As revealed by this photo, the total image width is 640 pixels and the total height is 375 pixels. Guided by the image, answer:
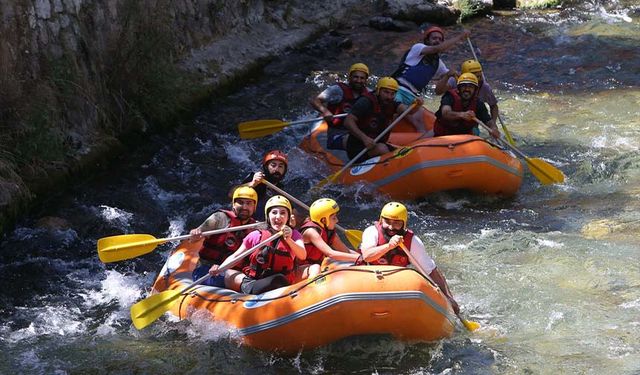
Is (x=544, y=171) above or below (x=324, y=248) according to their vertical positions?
below

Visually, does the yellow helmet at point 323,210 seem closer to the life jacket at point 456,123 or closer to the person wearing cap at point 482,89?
the life jacket at point 456,123

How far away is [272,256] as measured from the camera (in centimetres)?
587

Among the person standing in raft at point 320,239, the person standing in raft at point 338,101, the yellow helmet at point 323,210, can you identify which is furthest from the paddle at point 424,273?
the person standing in raft at point 338,101

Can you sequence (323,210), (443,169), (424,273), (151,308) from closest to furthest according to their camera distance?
(424,273) → (151,308) → (323,210) → (443,169)

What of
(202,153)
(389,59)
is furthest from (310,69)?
(202,153)

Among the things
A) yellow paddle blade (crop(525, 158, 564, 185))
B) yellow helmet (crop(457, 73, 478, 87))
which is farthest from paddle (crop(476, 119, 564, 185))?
yellow helmet (crop(457, 73, 478, 87))

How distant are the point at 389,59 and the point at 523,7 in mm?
3832

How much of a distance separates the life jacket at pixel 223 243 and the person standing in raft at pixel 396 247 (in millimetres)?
929

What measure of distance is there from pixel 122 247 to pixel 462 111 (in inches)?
143

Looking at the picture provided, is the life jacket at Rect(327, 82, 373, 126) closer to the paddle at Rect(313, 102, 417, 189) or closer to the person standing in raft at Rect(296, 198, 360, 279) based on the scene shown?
the paddle at Rect(313, 102, 417, 189)

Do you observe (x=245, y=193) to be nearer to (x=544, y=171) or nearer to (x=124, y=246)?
(x=124, y=246)

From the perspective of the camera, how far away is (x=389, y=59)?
42.7ft

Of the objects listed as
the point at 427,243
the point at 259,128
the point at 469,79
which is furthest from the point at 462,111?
the point at 259,128

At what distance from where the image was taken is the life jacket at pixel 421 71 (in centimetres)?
988
